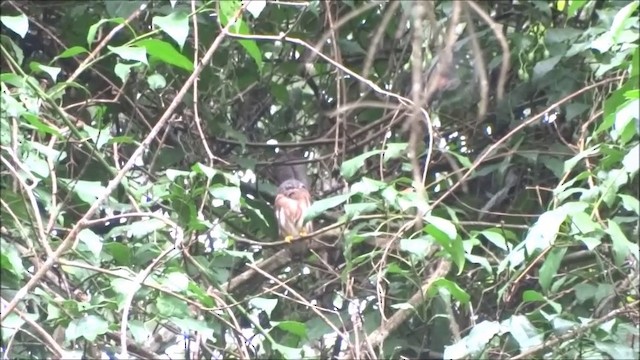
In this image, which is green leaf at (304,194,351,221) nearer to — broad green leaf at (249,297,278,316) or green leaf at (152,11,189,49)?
broad green leaf at (249,297,278,316)

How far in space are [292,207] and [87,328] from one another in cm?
125

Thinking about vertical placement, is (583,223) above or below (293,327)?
above

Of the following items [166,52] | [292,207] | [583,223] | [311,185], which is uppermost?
[166,52]

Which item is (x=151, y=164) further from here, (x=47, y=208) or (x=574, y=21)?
(x=574, y=21)

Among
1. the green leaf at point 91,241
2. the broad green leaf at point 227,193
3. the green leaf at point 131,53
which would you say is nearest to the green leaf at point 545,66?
the broad green leaf at point 227,193

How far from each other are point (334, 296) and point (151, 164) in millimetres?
698

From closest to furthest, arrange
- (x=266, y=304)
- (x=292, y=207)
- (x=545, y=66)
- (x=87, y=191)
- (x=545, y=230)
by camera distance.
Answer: (x=545, y=230) → (x=266, y=304) → (x=87, y=191) → (x=545, y=66) → (x=292, y=207)

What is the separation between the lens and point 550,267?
2.76 meters

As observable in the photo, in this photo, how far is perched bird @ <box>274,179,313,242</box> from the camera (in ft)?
11.9

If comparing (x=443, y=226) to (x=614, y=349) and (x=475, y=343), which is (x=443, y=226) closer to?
(x=475, y=343)

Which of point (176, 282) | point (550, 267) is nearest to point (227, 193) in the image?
point (176, 282)

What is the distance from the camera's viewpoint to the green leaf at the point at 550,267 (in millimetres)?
2748

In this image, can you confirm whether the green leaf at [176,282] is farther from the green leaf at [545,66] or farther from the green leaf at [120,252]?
the green leaf at [545,66]

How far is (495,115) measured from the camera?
148 inches
